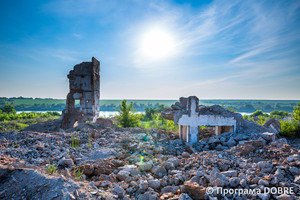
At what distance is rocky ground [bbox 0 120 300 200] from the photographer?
2693mm

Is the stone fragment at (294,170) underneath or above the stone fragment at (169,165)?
above

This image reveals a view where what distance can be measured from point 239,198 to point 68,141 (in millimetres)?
5783

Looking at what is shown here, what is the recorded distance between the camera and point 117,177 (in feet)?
12.4

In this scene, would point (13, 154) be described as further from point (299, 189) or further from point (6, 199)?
point (299, 189)

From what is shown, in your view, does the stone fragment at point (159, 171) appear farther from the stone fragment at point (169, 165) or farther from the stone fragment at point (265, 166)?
the stone fragment at point (265, 166)

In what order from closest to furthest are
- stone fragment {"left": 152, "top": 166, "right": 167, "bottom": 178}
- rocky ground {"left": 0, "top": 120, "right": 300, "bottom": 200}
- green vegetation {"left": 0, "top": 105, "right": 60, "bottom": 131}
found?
1. rocky ground {"left": 0, "top": 120, "right": 300, "bottom": 200}
2. stone fragment {"left": 152, "top": 166, "right": 167, "bottom": 178}
3. green vegetation {"left": 0, "top": 105, "right": 60, "bottom": 131}

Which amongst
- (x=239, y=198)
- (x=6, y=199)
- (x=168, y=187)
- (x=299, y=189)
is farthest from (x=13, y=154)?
(x=299, y=189)

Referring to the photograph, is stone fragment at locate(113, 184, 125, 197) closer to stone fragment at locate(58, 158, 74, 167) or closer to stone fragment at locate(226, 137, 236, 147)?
stone fragment at locate(58, 158, 74, 167)

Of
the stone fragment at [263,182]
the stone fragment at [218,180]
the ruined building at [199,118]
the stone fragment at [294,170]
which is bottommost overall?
the stone fragment at [218,180]

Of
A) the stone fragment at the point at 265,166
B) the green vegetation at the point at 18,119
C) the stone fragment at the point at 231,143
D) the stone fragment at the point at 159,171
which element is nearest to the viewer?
the stone fragment at the point at 265,166

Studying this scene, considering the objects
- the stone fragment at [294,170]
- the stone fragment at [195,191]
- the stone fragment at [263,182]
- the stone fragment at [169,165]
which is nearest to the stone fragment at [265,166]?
the stone fragment at [294,170]

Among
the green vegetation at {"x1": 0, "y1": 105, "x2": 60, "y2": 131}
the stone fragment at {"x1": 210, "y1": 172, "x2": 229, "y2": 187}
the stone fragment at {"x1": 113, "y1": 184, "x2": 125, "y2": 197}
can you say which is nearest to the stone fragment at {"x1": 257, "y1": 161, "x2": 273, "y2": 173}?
the stone fragment at {"x1": 210, "y1": 172, "x2": 229, "y2": 187}

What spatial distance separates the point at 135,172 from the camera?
4.03 metres

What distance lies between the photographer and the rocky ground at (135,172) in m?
2.69
